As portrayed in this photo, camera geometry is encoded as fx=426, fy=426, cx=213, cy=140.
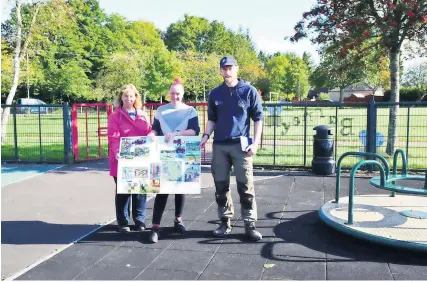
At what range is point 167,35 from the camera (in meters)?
81.4

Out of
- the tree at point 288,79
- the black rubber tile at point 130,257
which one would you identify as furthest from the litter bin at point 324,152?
the tree at point 288,79

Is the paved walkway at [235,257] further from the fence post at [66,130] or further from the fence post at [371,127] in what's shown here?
the fence post at [66,130]

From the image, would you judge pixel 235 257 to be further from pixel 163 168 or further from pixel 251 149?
pixel 163 168

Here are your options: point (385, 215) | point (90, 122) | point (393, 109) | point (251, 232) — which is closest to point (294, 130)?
point (393, 109)

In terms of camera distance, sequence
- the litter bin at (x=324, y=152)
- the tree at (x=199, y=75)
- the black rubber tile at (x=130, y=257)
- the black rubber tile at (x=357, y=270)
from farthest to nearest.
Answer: the tree at (x=199, y=75) < the litter bin at (x=324, y=152) < the black rubber tile at (x=130, y=257) < the black rubber tile at (x=357, y=270)

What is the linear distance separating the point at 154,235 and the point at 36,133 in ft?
31.3

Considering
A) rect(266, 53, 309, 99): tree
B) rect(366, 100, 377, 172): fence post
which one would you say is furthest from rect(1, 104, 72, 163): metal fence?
rect(266, 53, 309, 99): tree

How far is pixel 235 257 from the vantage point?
4.45m

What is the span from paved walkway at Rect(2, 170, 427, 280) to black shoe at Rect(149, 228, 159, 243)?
0.08 metres

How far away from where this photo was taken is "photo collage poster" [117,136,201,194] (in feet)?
16.2

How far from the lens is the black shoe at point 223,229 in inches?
203

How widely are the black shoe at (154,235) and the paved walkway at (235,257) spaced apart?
0.08 m

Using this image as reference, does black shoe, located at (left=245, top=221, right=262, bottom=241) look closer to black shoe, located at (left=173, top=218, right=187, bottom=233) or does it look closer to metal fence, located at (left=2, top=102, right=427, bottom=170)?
black shoe, located at (left=173, top=218, right=187, bottom=233)

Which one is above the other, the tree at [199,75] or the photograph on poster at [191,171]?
the tree at [199,75]
